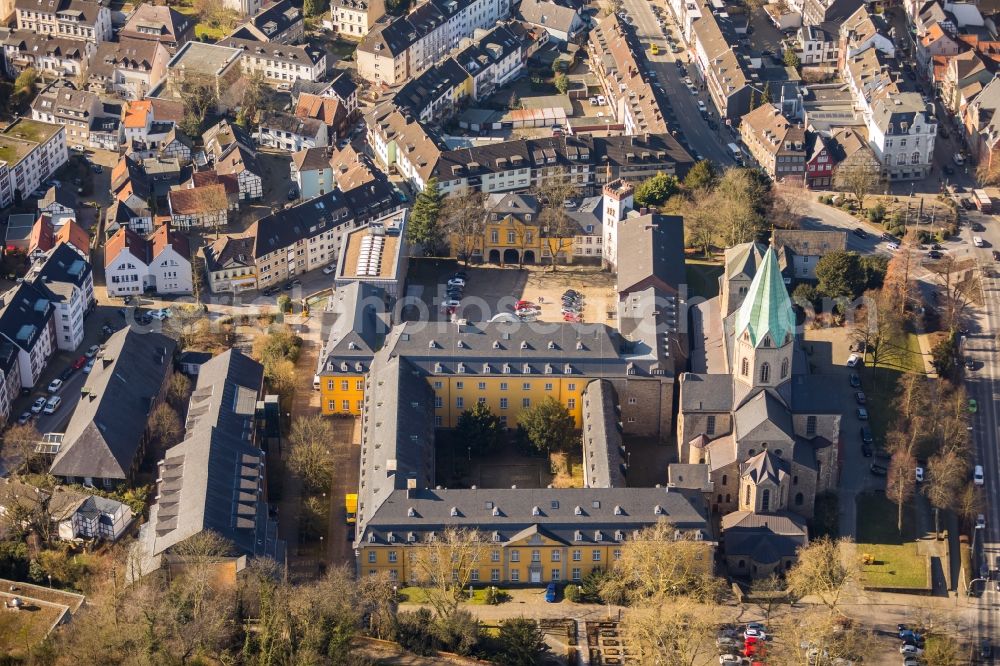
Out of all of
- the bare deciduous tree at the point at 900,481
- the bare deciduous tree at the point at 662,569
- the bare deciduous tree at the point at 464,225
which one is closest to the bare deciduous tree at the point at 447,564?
the bare deciduous tree at the point at 662,569

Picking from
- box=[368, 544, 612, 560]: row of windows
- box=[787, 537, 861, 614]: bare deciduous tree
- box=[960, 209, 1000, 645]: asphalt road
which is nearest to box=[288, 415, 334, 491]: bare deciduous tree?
box=[368, 544, 612, 560]: row of windows

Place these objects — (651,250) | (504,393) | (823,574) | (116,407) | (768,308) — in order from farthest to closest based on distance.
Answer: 1. (651,250)
2. (504,393)
3. (116,407)
4. (768,308)
5. (823,574)

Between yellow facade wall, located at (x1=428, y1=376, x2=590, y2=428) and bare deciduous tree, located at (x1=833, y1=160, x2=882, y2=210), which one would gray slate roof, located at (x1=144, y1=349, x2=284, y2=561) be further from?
bare deciduous tree, located at (x1=833, y1=160, x2=882, y2=210)

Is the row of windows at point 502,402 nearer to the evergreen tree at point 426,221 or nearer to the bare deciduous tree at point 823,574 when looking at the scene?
the bare deciduous tree at point 823,574

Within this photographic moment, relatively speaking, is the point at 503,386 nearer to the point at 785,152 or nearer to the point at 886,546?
the point at 886,546

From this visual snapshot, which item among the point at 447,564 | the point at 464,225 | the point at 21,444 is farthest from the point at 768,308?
Result: the point at 21,444
